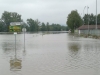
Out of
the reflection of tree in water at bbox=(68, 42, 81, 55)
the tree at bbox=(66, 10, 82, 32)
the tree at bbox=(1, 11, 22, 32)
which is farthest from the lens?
the tree at bbox=(1, 11, 22, 32)

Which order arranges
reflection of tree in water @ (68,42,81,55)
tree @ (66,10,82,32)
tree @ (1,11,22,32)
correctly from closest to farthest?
reflection of tree in water @ (68,42,81,55)
tree @ (66,10,82,32)
tree @ (1,11,22,32)

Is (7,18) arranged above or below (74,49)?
above

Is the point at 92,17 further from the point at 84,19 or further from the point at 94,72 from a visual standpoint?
the point at 94,72

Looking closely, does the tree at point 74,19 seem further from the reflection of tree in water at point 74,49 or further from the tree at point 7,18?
the reflection of tree in water at point 74,49

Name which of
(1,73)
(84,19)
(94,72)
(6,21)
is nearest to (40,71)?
(1,73)

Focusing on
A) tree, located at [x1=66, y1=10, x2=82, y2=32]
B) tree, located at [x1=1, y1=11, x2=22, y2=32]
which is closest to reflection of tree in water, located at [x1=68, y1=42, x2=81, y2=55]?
tree, located at [x1=66, y1=10, x2=82, y2=32]

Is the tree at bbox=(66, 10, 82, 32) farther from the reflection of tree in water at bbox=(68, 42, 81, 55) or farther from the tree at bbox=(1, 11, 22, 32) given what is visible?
the reflection of tree in water at bbox=(68, 42, 81, 55)

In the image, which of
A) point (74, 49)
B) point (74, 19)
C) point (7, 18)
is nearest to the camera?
point (74, 49)

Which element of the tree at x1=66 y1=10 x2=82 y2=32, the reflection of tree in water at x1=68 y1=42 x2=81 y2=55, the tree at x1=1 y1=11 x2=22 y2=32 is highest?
the tree at x1=1 y1=11 x2=22 y2=32

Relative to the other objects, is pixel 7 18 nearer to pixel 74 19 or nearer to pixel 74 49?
pixel 74 19

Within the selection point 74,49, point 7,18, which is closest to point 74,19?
point 7,18

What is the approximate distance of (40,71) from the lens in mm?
10141

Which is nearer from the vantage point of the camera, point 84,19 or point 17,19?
point 84,19

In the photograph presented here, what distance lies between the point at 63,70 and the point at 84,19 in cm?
12365
